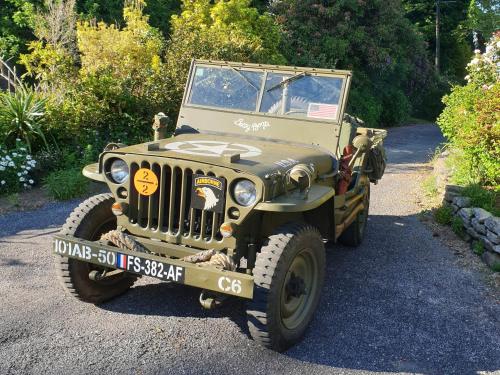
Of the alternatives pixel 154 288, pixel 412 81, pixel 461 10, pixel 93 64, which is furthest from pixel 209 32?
pixel 461 10

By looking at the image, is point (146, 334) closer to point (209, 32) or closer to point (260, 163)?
point (260, 163)

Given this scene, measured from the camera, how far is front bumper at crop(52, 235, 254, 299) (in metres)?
3.65

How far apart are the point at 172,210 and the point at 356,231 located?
9.57ft

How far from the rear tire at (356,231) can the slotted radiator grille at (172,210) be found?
257cm

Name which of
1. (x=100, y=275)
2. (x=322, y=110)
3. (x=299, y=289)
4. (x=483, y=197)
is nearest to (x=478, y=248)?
(x=483, y=197)

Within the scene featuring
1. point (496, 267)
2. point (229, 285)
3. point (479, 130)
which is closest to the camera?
point (229, 285)

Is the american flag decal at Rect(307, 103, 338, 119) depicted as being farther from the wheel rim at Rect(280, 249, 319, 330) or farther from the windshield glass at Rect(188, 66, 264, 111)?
the wheel rim at Rect(280, 249, 319, 330)

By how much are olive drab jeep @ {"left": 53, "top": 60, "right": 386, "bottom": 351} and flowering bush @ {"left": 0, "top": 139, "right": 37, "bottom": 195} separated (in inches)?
168

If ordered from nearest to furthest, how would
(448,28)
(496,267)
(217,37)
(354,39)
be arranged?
(496,267), (217,37), (354,39), (448,28)

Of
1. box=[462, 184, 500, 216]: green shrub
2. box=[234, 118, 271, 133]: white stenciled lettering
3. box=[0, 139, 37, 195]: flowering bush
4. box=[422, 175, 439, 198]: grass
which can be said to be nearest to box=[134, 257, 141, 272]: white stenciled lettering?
box=[234, 118, 271, 133]: white stenciled lettering

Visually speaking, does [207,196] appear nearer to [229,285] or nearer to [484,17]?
[229,285]

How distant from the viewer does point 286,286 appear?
162 inches

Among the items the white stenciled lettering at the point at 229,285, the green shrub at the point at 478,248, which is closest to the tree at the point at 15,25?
the green shrub at the point at 478,248

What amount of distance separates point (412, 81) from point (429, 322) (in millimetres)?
20847
